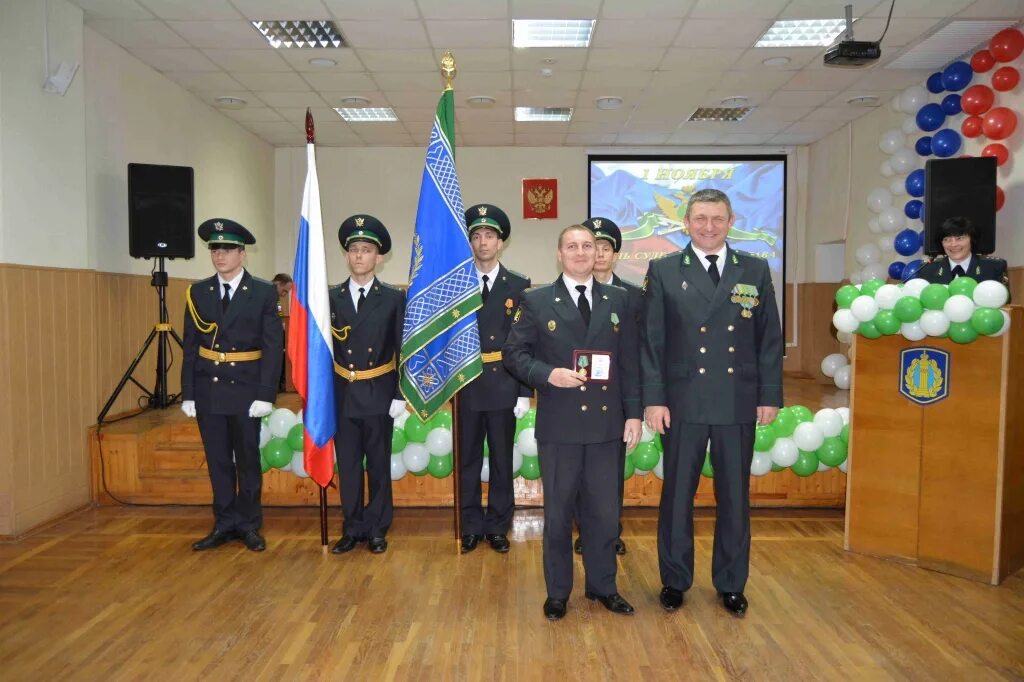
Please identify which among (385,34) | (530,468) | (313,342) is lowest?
(530,468)

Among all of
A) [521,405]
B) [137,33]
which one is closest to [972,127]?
[521,405]

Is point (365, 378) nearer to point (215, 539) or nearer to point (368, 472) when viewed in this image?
point (368, 472)

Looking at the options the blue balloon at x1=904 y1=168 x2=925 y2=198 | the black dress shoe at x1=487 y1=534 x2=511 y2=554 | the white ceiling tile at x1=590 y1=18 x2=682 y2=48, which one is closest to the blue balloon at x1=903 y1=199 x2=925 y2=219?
the blue balloon at x1=904 y1=168 x2=925 y2=198

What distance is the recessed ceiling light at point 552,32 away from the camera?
18.6 ft

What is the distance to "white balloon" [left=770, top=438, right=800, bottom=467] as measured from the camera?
169 inches

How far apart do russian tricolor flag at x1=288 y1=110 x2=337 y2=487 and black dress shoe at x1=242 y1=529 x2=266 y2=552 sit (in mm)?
484

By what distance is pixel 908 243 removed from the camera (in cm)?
713

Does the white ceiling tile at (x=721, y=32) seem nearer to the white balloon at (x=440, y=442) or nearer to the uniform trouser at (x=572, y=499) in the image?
the white balloon at (x=440, y=442)

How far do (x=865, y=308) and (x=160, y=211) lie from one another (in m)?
4.80

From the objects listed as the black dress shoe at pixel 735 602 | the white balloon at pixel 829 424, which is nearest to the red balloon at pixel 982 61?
the white balloon at pixel 829 424

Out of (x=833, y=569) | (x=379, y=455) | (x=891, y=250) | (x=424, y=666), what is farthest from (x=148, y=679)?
(x=891, y=250)

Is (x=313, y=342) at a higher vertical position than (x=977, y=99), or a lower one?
lower

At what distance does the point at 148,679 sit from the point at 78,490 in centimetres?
265

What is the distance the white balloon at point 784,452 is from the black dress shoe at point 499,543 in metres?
1.69
